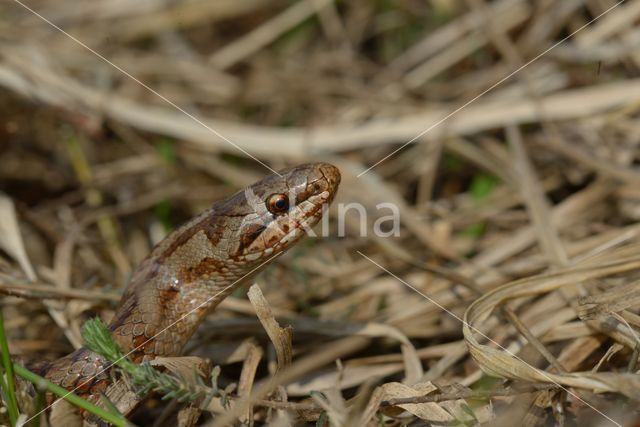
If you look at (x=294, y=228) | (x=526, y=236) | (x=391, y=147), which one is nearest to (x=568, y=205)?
(x=526, y=236)

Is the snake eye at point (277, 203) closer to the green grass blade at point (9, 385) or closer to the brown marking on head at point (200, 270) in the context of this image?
the brown marking on head at point (200, 270)

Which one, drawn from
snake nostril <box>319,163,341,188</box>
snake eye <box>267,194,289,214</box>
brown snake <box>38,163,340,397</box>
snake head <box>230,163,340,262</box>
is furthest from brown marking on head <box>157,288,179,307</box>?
snake nostril <box>319,163,341,188</box>

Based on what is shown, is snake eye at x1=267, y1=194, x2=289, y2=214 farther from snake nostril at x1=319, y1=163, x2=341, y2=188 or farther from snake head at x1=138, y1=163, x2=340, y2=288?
snake nostril at x1=319, y1=163, x2=341, y2=188

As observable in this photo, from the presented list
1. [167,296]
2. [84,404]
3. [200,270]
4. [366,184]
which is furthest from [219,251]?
[366,184]

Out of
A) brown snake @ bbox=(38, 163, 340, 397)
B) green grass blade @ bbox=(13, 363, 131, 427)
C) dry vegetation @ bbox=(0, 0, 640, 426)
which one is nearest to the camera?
green grass blade @ bbox=(13, 363, 131, 427)

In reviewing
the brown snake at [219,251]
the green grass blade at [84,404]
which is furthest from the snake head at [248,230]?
the green grass blade at [84,404]

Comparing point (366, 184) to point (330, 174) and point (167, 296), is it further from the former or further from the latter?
point (167, 296)
